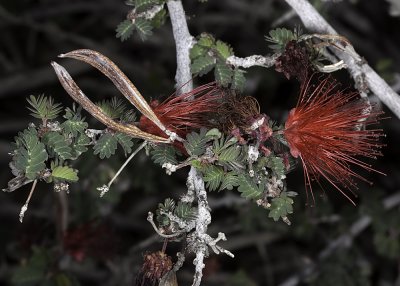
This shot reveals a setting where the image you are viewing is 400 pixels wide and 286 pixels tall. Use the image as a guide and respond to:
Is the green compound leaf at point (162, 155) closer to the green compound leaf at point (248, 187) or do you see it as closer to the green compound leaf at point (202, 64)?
the green compound leaf at point (248, 187)

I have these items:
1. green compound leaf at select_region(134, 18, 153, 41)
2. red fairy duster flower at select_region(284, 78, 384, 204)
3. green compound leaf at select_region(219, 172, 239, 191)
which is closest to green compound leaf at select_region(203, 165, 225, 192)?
green compound leaf at select_region(219, 172, 239, 191)

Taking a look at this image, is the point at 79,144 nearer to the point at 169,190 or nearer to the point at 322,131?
the point at 322,131

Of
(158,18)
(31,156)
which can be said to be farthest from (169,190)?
(31,156)

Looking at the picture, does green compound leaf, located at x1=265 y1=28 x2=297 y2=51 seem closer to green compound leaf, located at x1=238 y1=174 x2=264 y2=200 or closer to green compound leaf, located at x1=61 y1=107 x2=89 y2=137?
green compound leaf, located at x1=238 y1=174 x2=264 y2=200

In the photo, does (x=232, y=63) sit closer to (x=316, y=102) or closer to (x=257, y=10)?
(x=316, y=102)

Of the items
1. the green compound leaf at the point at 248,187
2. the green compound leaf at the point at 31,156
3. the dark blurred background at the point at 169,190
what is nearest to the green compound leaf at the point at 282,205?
the green compound leaf at the point at 248,187
